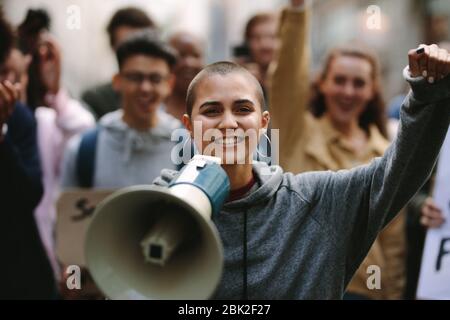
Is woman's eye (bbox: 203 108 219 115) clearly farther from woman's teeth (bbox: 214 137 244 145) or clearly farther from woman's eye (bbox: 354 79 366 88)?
woman's eye (bbox: 354 79 366 88)

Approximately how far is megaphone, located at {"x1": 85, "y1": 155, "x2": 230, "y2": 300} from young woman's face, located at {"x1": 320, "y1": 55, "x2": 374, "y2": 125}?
216 cm

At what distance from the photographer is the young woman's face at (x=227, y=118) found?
7.55ft

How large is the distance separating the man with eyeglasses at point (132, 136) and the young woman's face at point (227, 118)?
166 centimetres

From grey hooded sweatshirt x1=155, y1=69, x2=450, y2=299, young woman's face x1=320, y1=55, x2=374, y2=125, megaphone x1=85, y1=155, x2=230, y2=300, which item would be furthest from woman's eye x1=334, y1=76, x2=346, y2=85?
megaphone x1=85, y1=155, x2=230, y2=300

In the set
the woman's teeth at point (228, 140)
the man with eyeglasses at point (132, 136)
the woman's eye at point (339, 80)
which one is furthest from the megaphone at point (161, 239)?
the woman's eye at point (339, 80)

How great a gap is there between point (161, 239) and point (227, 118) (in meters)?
0.43

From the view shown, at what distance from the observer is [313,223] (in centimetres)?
242

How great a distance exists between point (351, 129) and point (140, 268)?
2.33 m

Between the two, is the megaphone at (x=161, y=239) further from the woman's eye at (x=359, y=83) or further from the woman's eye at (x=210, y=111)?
the woman's eye at (x=359, y=83)

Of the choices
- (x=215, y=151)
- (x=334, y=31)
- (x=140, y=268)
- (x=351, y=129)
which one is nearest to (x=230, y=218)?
(x=215, y=151)

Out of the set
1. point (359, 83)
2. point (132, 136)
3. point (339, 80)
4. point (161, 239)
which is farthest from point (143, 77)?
point (161, 239)

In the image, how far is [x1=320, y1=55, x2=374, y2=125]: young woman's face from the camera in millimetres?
4191

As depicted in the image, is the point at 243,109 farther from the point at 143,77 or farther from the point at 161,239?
the point at 143,77
